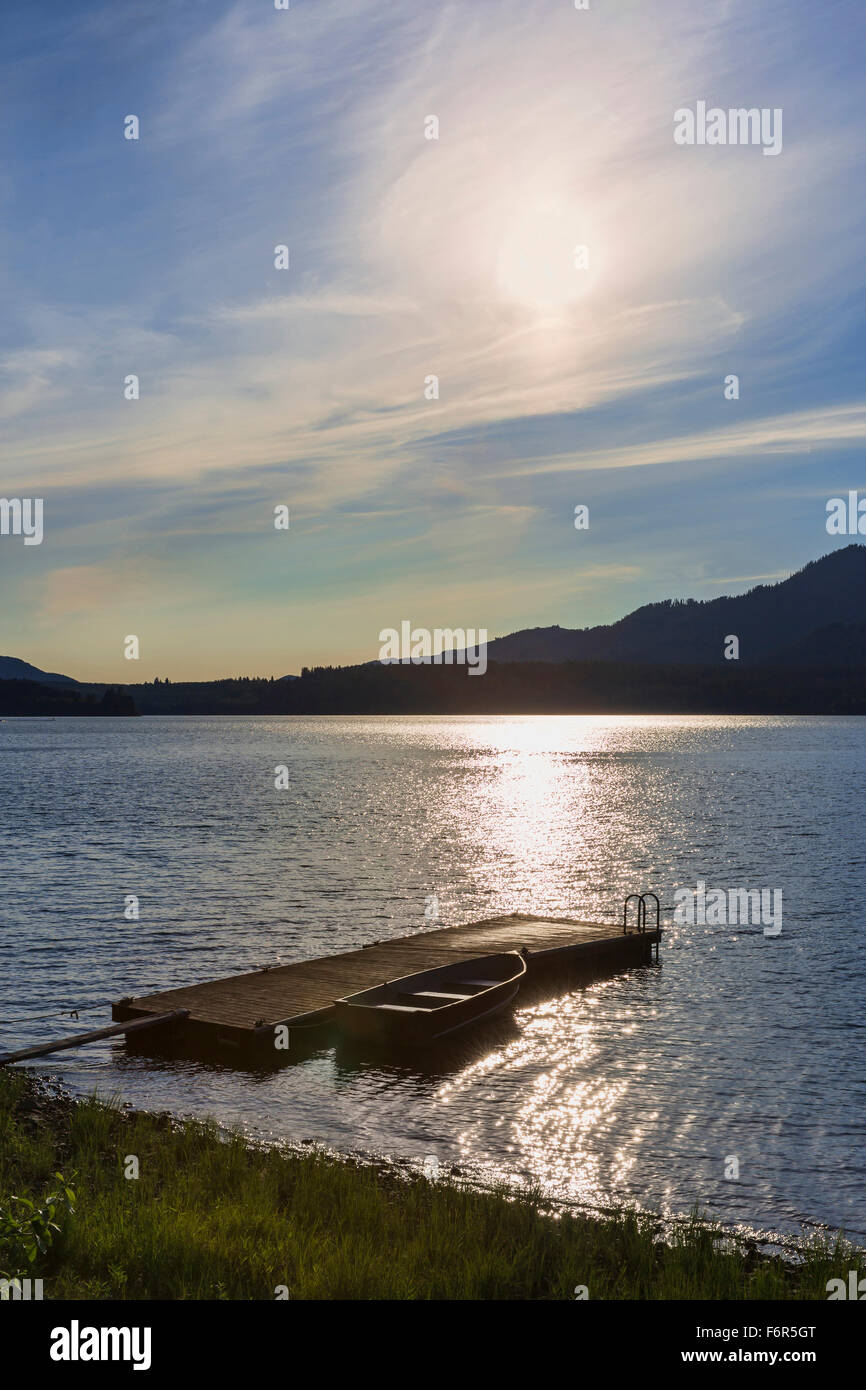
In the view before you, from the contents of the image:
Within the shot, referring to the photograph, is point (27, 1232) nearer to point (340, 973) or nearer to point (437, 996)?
point (437, 996)

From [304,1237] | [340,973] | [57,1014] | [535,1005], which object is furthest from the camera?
[535,1005]

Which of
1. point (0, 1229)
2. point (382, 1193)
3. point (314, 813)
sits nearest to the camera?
point (0, 1229)

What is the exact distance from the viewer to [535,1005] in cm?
3297

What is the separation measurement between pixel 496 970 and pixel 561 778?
117720mm

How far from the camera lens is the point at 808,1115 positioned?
890 inches

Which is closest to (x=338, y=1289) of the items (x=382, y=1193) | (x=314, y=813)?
(x=382, y=1193)

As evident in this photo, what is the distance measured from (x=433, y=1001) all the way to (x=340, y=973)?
4452 millimetres

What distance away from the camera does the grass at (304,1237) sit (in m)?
11.8

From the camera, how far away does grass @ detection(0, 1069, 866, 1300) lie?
11.8m

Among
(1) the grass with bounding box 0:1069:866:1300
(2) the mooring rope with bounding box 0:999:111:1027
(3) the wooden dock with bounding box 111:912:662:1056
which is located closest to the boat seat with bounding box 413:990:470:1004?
(3) the wooden dock with bounding box 111:912:662:1056

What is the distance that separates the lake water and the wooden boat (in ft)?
3.51

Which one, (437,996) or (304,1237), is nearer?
(304,1237)

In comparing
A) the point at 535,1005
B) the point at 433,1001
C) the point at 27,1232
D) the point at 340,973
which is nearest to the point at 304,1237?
the point at 27,1232
